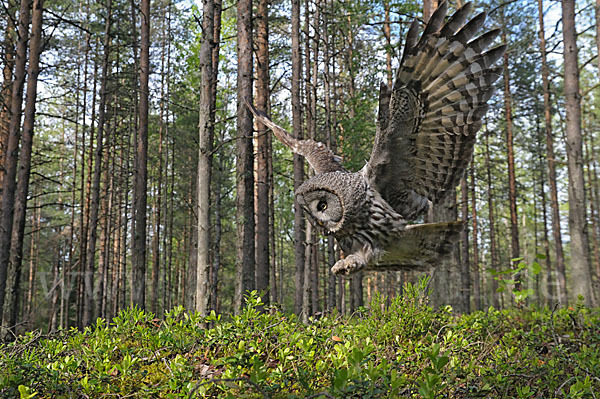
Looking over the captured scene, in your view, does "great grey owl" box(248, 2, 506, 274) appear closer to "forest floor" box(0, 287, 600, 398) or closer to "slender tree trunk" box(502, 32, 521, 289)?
"forest floor" box(0, 287, 600, 398)

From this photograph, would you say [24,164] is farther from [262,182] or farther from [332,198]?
[332,198]

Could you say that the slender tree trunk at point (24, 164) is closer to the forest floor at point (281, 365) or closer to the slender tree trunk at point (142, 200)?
the slender tree trunk at point (142, 200)

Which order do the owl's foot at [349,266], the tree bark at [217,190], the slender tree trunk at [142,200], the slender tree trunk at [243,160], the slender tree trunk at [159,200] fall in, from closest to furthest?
the owl's foot at [349,266] → the slender tree trunk at [243,160] → the tree bark at [217,190] → the slender tree trunk at [142,200] → the slender tree trunk at [159,200]

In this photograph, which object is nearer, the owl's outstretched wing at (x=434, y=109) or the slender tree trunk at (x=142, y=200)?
the owl's outstretched wing at (x=434, y=109)

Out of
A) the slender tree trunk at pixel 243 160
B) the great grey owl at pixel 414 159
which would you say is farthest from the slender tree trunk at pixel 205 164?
the great grey owl at pixel 414 159

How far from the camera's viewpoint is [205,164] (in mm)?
6414

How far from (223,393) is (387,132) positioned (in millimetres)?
2329

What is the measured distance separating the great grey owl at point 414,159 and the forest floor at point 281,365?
2.66 ft

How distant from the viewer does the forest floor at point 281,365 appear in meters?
2.83

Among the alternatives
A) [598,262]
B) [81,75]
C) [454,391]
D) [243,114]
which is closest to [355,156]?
[243,114]

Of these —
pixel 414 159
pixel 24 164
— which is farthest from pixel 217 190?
pixel 414 159

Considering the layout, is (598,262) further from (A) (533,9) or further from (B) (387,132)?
(B) (387,132)

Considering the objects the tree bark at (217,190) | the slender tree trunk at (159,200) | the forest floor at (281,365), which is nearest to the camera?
the forest floor at (281,365)

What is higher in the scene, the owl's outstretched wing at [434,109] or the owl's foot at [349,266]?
the owl's outstretched wing at [434,109]
